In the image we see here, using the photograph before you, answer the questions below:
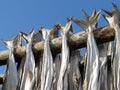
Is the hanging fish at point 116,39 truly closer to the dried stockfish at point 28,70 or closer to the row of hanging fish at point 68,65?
the row of hanging fish at point 68,65

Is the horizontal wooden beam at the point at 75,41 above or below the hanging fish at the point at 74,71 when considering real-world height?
above

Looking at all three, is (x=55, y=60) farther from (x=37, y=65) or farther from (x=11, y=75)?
(x=11, y=75)

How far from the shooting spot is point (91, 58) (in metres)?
5.54

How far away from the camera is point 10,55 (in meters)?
5.93

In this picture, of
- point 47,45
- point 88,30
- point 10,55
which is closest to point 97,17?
point 88,30

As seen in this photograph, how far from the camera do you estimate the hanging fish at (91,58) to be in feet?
17.7

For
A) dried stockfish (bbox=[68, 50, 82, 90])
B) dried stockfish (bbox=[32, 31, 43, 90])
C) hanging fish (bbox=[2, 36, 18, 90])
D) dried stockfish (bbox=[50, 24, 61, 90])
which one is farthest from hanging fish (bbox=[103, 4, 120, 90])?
hanging fish (bbox=[2, 36, 18, 90])

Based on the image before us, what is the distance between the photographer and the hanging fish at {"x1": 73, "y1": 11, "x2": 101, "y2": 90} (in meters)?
5.39

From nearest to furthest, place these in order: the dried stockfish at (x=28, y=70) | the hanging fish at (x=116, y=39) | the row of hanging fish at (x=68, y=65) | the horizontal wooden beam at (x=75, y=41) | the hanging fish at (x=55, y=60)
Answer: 1. the hanging fish at (x=116, y=39)
2. the row of hanging fish at (x=68, y=65)
3. the horizontal wooden beam at (x=75, y=41)
4. the hanging fish at (x=55, y=60)
5. the dried stockfish at (x=28, y=70)

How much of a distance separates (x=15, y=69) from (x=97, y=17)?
38.8 inches

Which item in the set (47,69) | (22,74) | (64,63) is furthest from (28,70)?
(64,63)

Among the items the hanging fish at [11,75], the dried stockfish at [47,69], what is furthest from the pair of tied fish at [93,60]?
the hanging fish at [11,75]

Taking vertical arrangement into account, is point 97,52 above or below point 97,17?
below

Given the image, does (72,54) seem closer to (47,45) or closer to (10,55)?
(47,45)
